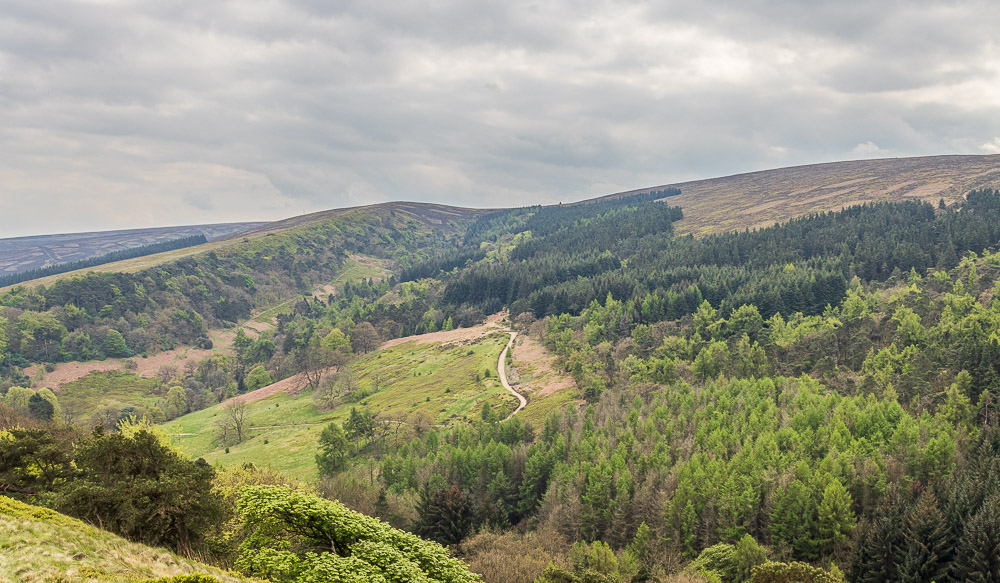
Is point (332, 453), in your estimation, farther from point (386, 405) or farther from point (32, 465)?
point (32, 465)

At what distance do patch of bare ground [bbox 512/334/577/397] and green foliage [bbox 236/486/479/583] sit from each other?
10471cm

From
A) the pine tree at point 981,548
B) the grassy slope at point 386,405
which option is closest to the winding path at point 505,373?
the grassy slope at point 386,405

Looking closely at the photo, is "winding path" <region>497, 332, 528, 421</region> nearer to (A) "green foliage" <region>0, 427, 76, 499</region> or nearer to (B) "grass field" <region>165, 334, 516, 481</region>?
(B) "grass field" <region>165, 334, 516, 481</region>

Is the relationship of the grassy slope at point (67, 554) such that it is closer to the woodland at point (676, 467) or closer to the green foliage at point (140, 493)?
the green foliage at point (140, 493)

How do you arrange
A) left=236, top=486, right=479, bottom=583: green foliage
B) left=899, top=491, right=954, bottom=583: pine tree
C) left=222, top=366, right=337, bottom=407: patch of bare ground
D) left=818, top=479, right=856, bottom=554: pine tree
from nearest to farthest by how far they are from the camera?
left=236, top=486, right=479, bottom=583: green foliage, left=899, top=491, right=954, bottom=583: pine tree, left=818, top=479, right=856, bottom=554: pine tree, left=222, top=366, right=337, bottom=407: patch of bare ground

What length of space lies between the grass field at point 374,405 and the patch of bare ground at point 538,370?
7.40m

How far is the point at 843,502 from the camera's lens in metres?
68.6

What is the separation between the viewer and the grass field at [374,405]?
132125 millimetres

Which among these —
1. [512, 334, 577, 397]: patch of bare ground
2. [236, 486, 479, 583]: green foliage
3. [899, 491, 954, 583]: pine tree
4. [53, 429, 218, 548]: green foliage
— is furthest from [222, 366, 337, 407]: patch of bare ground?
[899, 491, 954, 583]: pine tree

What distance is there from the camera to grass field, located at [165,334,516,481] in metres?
132

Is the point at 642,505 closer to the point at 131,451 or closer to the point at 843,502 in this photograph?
the point at 843,502

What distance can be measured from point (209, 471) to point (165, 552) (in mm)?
9610

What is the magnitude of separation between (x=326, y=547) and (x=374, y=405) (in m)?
120

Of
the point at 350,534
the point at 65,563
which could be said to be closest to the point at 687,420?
the point at 350,534
